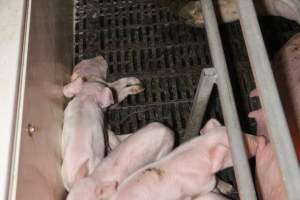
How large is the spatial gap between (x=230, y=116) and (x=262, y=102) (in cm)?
14

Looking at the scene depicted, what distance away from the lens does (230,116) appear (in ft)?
2.92

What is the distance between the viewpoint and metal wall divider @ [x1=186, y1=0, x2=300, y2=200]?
27.1 inches

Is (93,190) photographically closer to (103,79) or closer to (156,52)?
(103,79)

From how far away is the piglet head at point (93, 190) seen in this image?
3.60 feet

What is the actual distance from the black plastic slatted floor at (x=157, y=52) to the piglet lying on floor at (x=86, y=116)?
0.25ft

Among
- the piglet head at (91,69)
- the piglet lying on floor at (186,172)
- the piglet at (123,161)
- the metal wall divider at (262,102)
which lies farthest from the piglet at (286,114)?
the piglet head at (91,69)

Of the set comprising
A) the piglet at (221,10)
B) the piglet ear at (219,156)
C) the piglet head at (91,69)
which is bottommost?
the piglet ear at (219,156)

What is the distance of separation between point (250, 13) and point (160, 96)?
2.35 ft

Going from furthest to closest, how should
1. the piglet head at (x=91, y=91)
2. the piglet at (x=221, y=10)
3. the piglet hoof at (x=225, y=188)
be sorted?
the piglet at (x=221, y=10), the piglet head at (x=91, y=91), the piglet hoof at (x=225, y=188)

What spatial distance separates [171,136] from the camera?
49.4 inches

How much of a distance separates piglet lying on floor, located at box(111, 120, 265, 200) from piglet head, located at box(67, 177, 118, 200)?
0.13 feet

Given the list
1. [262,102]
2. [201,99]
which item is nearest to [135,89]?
[201,99]

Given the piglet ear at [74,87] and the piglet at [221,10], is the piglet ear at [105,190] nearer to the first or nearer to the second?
the piglet ear at [74,87]

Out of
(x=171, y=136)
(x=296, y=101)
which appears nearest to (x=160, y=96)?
(x=171, y=136)
